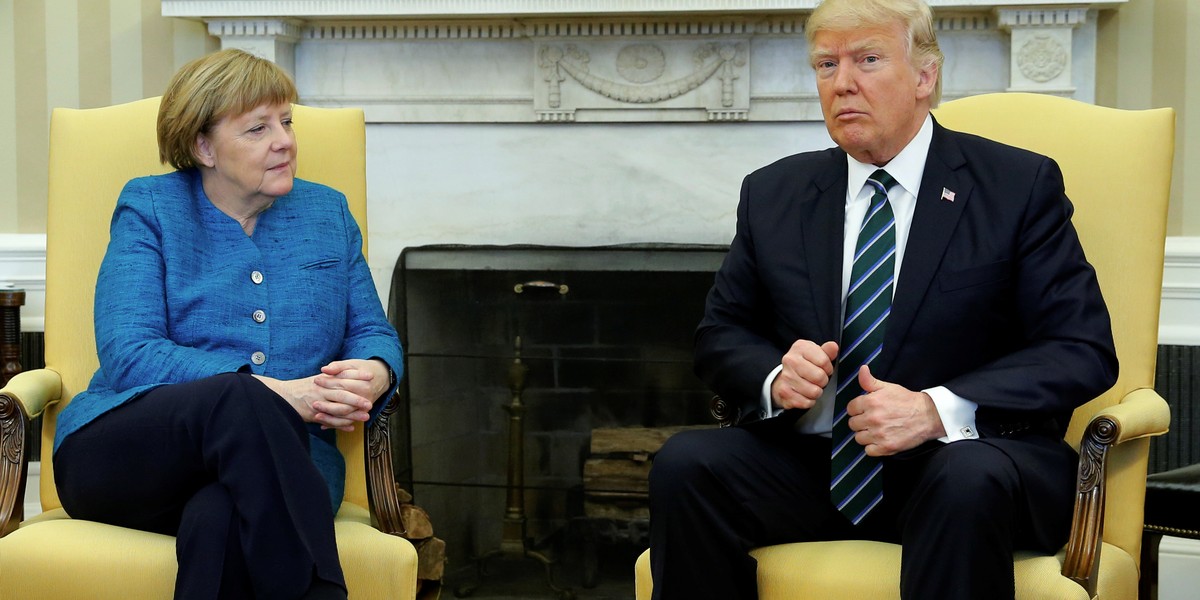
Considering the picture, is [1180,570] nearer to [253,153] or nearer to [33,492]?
[253,153]

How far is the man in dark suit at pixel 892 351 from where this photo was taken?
1.50m

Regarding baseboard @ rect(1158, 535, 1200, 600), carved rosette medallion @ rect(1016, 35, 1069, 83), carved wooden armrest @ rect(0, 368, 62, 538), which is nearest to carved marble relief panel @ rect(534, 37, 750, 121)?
carved rosette medallion @ rect(1016, 35, 1069, 83)

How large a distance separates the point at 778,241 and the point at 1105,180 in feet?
A: 1.80

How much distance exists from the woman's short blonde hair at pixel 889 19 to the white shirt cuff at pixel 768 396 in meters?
0.51

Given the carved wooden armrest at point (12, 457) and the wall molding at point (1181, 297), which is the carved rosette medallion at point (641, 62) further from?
the carved wooden armrest at point (12, 457)

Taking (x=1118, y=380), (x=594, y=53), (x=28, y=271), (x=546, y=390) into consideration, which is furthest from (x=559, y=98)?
(x=1118, y=380)

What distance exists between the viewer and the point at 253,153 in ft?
6.05

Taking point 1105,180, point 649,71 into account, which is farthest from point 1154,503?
point 649,71

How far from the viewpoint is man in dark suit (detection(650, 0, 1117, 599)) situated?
1.50 meters

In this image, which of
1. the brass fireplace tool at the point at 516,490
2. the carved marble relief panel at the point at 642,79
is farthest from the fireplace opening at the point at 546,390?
the carved marble relief panel at the point at 642,79

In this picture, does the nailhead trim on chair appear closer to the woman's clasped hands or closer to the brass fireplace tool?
the woman's clasped hands

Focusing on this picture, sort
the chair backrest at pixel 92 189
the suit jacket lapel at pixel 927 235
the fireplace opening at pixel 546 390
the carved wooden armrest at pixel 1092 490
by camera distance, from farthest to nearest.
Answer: the fireplace opening at pixel 546 390 < the chair backrest at pixel 92 189 < the suit jacket lapel at pixel 927 235 < the carved wooden armrest at pixel 1092 490

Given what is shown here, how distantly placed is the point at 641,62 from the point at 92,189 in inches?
54.5

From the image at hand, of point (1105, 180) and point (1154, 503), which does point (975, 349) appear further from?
point (1154, 503)
